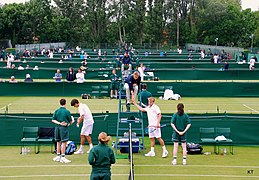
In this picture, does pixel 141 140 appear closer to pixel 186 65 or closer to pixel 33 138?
pixel 33 138

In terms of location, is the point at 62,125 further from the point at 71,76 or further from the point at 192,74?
the point at 192,74

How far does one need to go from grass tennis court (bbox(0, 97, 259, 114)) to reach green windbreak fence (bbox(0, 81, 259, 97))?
739mm

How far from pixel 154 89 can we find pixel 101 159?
2508 centimetres

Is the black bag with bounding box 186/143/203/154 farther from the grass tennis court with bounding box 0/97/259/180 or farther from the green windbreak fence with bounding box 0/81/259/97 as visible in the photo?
the green windbreak fence with bounding box 0/81/259/97

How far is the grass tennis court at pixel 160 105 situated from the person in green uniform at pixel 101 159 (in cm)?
1786

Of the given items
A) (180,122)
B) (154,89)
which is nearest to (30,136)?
(180,122)

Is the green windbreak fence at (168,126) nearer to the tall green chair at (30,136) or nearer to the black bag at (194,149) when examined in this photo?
the tall green chair at (30,136)

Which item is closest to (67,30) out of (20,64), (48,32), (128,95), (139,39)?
(48,32)

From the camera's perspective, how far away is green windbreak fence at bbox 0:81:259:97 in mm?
35625

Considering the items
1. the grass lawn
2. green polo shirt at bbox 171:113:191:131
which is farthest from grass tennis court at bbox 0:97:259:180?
green polo shirt at bbox 171:113:191:131

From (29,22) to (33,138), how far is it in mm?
79253

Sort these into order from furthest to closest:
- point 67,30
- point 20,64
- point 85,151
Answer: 1. point 67,30
2. point 20,64
3. point 85,151

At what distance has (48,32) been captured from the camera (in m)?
101

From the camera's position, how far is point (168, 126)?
64.4 feet
